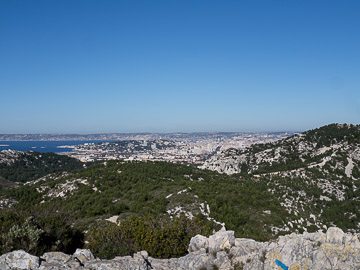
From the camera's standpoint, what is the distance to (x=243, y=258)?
8391mm

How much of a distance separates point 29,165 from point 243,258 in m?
88.7

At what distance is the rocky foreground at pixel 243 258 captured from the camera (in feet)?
23.1

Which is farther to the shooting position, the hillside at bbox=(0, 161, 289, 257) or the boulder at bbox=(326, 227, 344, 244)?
the hillside at bbox=(0, 161, 289, 257)

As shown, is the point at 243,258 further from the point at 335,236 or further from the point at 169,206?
the point at 169,206

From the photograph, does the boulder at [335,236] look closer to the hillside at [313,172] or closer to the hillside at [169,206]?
the hillside at [169,206]

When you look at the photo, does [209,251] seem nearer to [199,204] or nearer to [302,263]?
[302,263]

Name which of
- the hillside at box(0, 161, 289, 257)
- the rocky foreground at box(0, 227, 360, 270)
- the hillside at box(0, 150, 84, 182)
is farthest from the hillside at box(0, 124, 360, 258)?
the hillside at box(0, 150, 84, 182)

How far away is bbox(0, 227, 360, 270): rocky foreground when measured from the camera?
7.03 m

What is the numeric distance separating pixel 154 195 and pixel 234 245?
644 inches

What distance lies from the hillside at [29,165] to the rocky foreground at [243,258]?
231 ft

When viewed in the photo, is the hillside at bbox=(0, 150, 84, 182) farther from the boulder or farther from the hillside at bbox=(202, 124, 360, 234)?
the boulder

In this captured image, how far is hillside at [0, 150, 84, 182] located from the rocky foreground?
70525 mm

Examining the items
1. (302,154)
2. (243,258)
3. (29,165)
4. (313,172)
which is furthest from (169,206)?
(29,165)

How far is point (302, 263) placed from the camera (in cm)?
706
